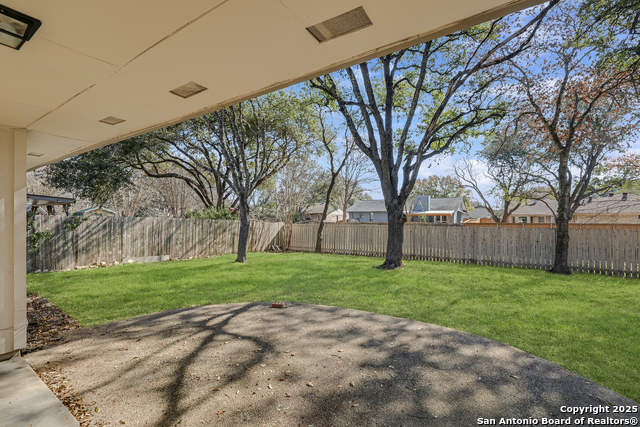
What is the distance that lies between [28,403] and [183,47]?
275 centimetres

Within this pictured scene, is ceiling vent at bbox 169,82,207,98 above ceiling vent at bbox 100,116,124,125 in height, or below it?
above

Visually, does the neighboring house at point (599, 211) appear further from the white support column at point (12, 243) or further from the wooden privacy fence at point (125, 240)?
the white support column at point (12, 243)

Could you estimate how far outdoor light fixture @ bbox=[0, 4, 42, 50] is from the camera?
5.15 ft

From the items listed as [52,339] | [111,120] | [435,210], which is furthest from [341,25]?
[435,210]

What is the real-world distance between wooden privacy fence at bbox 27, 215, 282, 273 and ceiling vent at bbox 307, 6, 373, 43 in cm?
946

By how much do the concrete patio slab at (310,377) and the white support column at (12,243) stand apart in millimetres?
351

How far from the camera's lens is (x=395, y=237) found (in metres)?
9.02

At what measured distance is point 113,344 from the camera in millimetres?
3270

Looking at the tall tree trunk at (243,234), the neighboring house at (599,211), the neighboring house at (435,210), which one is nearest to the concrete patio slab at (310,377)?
the tall tree trunk at (243,234)

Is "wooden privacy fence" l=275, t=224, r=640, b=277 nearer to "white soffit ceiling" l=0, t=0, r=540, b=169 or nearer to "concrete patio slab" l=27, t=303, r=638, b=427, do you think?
"concrete patio slab" l=27, t=303, r=638, b=427

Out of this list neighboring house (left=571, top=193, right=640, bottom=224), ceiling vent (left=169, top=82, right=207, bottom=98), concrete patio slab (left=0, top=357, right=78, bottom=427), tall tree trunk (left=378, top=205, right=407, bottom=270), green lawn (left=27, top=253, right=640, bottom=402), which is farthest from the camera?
neighboring house (left=571, top=193, right=640, bottom=224)

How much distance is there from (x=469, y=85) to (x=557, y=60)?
235 centimetres

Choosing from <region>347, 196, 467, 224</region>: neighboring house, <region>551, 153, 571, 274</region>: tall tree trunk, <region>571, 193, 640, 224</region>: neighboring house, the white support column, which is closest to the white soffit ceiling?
the white support column

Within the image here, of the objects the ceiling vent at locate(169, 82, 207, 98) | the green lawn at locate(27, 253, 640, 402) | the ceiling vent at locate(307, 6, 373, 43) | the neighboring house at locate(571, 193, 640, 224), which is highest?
the ceiling vent at locate(307, 6, 373, 43)
